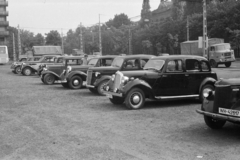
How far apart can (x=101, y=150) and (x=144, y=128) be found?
2.09m

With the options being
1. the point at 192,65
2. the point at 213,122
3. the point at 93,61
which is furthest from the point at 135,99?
the point at 93,61

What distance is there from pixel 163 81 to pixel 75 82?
293 inches

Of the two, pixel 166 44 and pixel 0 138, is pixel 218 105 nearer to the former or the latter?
pixel 0 138

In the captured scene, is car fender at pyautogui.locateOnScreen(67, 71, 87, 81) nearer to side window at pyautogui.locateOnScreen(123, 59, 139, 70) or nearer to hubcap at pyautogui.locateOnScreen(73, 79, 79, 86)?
hubcap at pyautogui.locateOnScreen(73, 79, 79, 86)

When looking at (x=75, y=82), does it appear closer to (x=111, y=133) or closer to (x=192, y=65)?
(x=192, y=65)

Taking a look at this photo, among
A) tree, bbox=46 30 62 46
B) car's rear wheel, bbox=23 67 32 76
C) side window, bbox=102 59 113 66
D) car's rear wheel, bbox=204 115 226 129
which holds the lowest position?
car's rear wheel, bbox=204 115 226 129

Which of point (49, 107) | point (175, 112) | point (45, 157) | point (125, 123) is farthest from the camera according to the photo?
point (49, 107)

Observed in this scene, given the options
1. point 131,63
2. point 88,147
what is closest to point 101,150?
point 88,147

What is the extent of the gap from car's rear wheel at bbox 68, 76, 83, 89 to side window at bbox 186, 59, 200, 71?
7507 mm

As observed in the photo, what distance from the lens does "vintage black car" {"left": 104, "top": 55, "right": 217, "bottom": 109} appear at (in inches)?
432

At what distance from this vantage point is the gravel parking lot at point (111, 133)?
609 cm

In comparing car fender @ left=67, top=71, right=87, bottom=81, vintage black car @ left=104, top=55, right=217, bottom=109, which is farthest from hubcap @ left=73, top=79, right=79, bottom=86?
vintage black car @ left=104, top=55, right=217, bottom=109

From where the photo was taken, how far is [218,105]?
713cm

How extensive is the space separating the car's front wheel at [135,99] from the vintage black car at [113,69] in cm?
300
